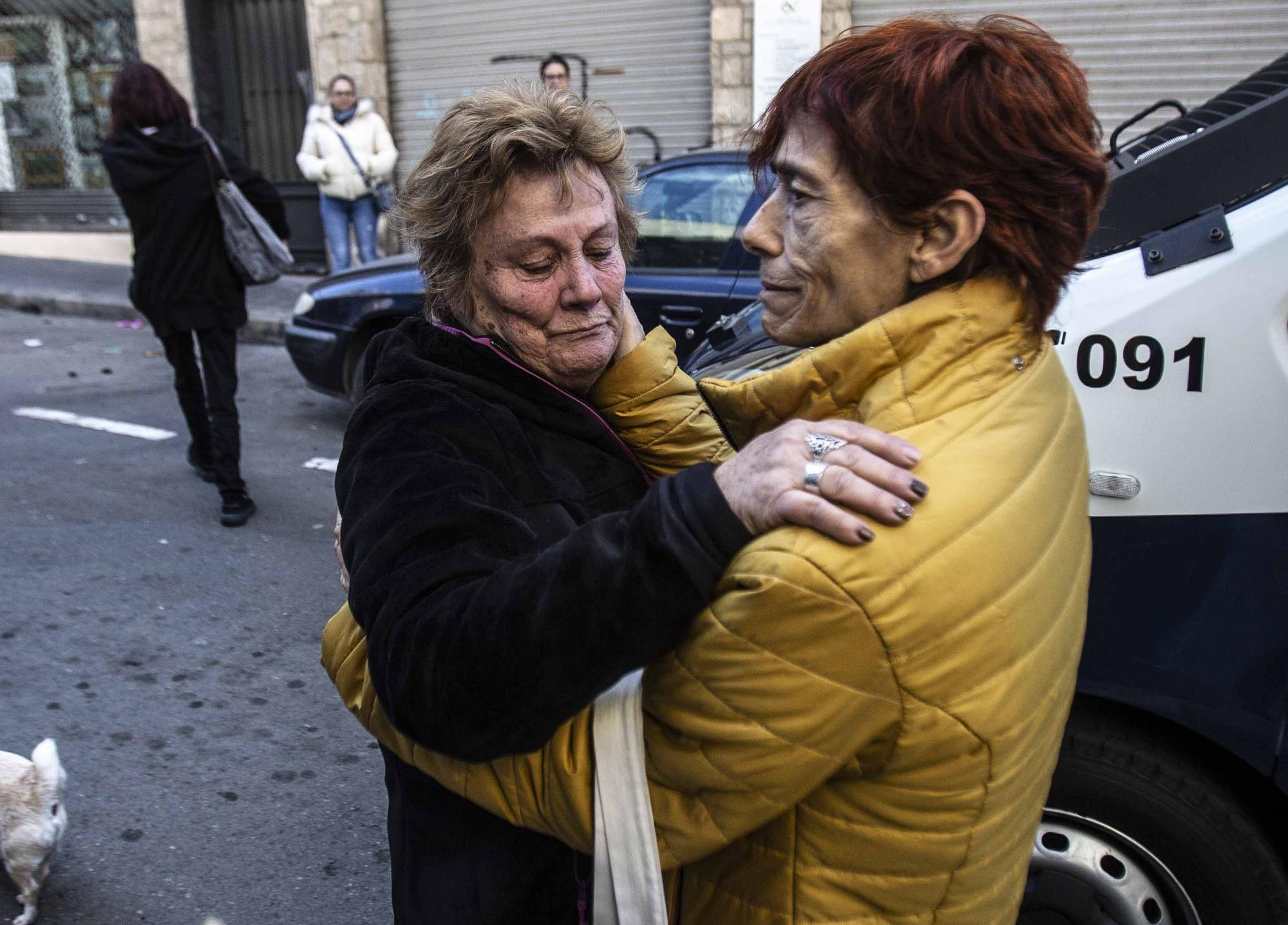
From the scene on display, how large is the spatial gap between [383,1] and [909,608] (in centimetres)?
1309

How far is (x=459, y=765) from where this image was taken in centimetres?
131

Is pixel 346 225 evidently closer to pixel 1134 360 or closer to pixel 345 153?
pixel 345 153

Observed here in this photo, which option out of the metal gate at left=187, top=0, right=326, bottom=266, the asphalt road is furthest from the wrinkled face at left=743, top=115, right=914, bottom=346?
the metal gate at left=187, top=0, right=326, bottom=266

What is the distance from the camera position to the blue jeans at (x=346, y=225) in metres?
10.5

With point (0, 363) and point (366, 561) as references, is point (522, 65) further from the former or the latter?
point (366, 561)

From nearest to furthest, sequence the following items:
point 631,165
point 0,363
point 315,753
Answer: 1. point 631,165
2. point 315,753
3. point 0,363

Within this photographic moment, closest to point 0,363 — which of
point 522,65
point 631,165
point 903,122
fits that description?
point 522,65

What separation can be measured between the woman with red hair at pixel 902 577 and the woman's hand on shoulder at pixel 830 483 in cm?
1

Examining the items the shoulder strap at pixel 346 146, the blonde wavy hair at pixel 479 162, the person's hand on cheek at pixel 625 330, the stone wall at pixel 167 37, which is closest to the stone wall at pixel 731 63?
the shoulder strap at pixel 346 146

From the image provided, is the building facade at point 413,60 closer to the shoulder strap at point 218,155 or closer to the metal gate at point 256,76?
the metal gate at point 256,76

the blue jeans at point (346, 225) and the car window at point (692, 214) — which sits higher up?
the car window at point (692, 214)

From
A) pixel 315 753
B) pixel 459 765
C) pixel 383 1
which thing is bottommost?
pixel 315 753

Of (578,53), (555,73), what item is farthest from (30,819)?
(578,53)

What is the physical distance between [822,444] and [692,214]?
454 centimetres
